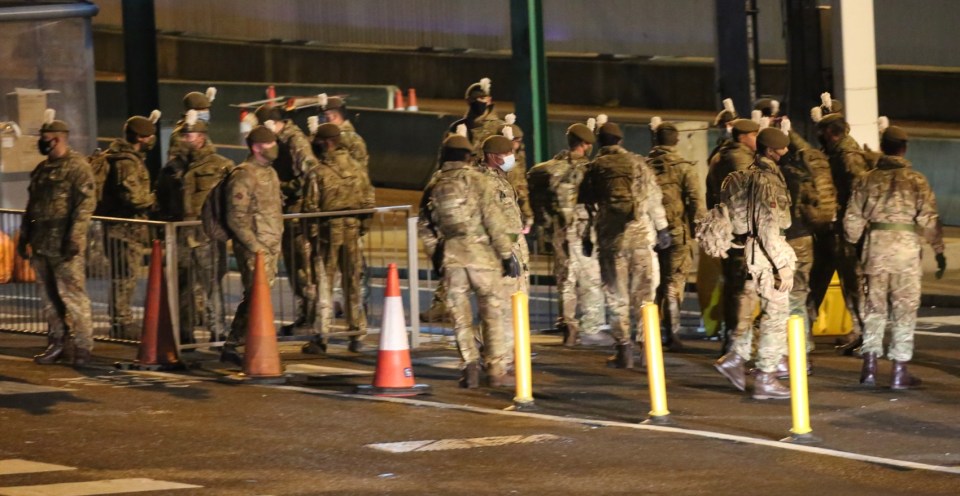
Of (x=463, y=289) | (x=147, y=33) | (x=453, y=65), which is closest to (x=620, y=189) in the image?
(x=463, y=289)

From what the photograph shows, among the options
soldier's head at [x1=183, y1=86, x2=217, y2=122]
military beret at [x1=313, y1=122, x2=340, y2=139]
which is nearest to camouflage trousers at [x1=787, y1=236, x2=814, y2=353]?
military beret at [x1=313, y1=122, x2=340, y2=139]

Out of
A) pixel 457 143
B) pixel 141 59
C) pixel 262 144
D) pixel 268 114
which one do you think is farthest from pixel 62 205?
pixel 141 59

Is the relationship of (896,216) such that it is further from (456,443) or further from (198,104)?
(198,104)

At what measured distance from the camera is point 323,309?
54.9 ft

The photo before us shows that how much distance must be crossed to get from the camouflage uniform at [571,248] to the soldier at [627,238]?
1.20 metres

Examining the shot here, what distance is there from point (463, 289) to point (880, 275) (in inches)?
118

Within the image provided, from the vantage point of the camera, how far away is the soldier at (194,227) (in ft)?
53.4

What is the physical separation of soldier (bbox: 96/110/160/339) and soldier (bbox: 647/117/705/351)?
172 inches

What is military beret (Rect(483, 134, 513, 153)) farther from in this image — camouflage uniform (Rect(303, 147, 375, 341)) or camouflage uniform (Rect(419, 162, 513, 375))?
camouflage uniform (Rect(303, 147, 375, 341))

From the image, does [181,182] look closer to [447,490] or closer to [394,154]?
[447,490]

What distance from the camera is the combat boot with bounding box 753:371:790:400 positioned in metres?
14.1

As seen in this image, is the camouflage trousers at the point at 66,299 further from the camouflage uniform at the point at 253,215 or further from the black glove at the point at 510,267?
the black glove at the point at 510,267

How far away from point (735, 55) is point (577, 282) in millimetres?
4546

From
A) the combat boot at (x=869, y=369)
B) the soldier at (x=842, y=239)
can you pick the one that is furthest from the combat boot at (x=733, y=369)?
the soldier at (x=842, y=239)
